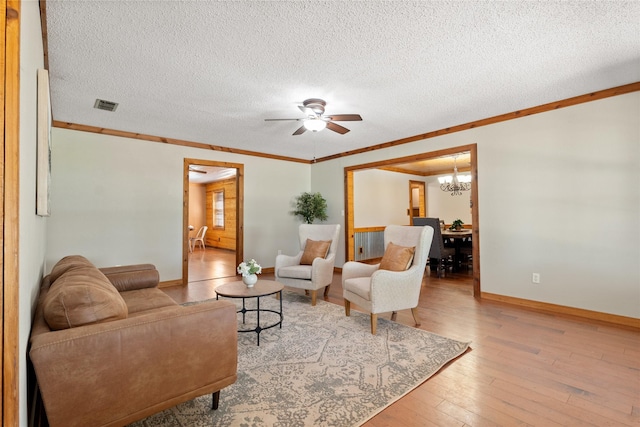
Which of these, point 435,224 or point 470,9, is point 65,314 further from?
point 435,224

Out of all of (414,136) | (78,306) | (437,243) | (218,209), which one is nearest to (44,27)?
(78,306)

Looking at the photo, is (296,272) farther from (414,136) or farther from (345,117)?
(414,136)

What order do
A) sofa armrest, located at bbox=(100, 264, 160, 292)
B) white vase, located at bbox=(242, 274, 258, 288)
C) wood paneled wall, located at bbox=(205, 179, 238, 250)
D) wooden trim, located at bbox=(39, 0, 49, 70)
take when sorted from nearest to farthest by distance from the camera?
wooden trim, located at bbox=(39, 0, 49, 70)
sofa armrest, located at bbox=(100, 264, 160, 292)
white vase, located at bbox=(242, 274, 258, 288)
wood paneled wall, located at bbox=(205, 179, 238, 250)

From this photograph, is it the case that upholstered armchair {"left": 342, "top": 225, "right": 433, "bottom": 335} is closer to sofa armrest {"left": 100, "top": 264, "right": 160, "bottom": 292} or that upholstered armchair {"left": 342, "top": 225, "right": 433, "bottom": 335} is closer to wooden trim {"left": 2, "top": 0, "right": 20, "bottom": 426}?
sofa armrest {"left": 100, "top": 264, "right": 160, "bottom": 292}

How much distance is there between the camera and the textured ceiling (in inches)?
78.2

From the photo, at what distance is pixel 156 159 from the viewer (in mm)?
4867

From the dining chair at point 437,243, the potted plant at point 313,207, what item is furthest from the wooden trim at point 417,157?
the dining chair at point 437,243

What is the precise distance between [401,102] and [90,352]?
3.46 meters

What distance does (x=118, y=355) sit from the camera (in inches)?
54.7

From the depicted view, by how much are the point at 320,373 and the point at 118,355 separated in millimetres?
1341

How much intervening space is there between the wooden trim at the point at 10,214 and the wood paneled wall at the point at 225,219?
924cm

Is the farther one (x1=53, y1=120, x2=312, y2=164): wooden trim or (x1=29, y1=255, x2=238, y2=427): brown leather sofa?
(x1=53, y1=120, x2=312, y2=164): wooden trim

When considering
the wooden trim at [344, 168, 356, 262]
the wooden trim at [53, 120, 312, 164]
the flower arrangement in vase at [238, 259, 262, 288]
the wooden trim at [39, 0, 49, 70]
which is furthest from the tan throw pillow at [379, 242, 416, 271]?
the wooden trim at [53, 120, 312, 164]

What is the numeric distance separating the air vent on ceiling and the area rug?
290 cm
